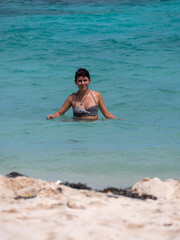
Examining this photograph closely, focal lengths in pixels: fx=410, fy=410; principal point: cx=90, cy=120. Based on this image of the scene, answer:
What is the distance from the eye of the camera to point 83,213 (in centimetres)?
337

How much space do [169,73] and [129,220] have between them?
11.7 m

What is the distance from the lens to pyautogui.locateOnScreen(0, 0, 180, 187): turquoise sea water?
5.54 meters

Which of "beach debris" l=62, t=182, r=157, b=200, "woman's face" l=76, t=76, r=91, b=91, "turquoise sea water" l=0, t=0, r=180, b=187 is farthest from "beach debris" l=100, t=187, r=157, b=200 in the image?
"woman's face" l=76, t=76, r=91, b=91

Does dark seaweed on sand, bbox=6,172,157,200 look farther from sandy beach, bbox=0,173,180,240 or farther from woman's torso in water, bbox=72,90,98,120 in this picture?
Result: woman's torso in water, bbox=72,90,98,120

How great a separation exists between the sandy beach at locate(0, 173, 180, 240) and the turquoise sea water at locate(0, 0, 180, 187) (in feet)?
2.02

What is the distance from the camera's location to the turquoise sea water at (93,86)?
5.54m

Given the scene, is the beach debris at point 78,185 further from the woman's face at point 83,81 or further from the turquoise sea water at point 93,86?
the woman's face at point 83,81

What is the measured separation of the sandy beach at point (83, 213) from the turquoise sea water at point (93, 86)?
0.62 m

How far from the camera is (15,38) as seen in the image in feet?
66.7

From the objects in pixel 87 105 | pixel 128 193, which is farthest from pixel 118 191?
pixel 87 105

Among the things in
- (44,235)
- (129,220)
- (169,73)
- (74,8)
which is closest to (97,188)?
(129,220)

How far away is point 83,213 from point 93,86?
9874mm

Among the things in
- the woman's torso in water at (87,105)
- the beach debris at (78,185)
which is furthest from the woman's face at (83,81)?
the beach debris at (78,185)

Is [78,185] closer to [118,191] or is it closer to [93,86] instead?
[118,191]
